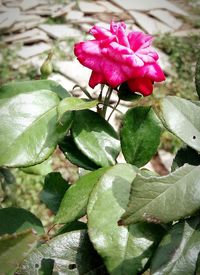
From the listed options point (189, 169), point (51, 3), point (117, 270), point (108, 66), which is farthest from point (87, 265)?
point (51, 3)

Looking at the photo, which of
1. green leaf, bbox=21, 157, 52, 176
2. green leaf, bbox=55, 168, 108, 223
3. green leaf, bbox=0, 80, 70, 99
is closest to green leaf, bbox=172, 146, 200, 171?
green leaf, bbox=55, 168, 108, 223

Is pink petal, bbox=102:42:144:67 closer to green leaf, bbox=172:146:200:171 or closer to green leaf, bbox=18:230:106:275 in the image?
green leaf, bbox=172:146:200:171

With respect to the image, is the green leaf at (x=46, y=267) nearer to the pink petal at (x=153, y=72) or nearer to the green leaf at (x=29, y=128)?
the green leaf at (x=29, y=128)

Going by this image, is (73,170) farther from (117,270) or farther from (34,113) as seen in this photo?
(117,270)

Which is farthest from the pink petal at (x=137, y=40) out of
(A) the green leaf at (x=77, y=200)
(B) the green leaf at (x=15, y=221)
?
(B) the green leaf at (x=15, y=221)

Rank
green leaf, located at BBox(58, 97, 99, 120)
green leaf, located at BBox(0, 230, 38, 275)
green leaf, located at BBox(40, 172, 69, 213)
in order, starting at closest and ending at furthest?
1. green leaf, located at BBox(0, 230, 38, 275)
2. green leaf, located at BBox(58, 97, 99, 120)
3. green leaf, located at BBox(40, 172, 69, 213)

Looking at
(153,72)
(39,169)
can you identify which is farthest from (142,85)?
(39,169)
